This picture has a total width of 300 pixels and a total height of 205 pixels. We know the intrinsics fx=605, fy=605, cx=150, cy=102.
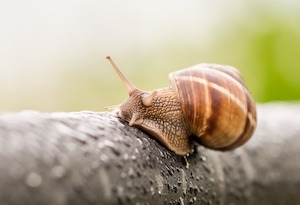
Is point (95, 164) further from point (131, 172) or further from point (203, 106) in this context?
point (203, 106)

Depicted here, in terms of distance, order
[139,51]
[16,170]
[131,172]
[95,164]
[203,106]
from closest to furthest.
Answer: [16,170] < [95,164] < [131,172] < [203,106] < [139,51]

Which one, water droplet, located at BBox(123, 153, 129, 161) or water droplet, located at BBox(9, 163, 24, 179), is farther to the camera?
water droplet, located at BBox(123, 153, 129, 161)

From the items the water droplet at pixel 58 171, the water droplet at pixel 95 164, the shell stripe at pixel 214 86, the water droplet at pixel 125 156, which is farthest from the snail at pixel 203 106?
the water droplet at pixel 58 171

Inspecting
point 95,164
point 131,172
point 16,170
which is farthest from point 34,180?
point 131,172

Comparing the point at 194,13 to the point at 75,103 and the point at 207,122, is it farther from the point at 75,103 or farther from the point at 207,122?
the point at 207,122

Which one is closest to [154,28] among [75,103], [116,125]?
[75,103]

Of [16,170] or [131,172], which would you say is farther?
[131,172]

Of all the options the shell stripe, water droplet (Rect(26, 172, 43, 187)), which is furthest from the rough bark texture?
the shell stripe

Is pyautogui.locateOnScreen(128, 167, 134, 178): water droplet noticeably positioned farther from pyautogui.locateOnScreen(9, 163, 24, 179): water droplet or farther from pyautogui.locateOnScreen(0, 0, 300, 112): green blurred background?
pyautogui.locateOnScreen(0, 0, 300, 112): green blurred background
